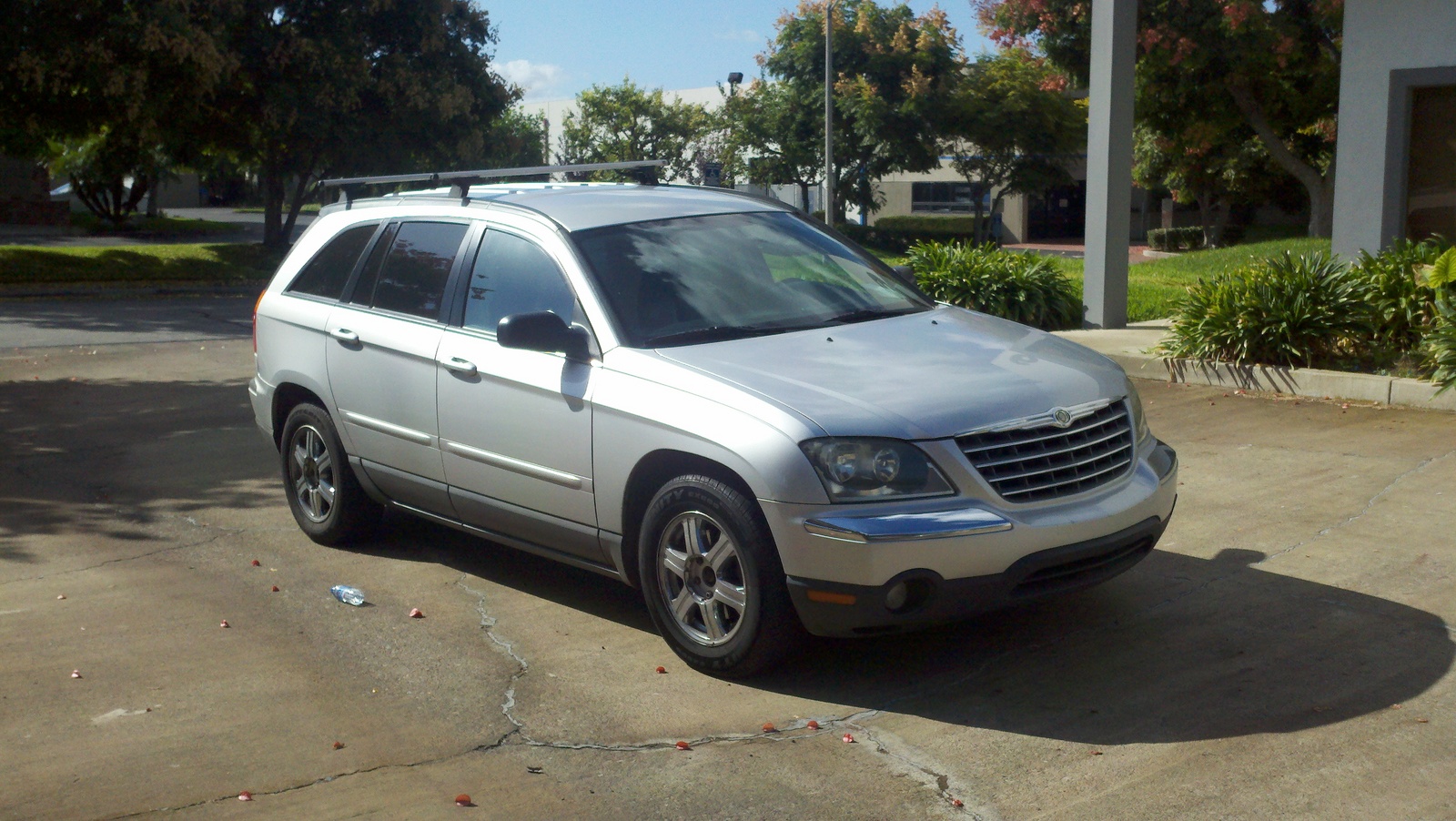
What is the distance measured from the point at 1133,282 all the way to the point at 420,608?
55.6 ft

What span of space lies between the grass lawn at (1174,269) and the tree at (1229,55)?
2772mm

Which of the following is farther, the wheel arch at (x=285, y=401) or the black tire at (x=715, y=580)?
the wheel arch at (x=285, y=401)

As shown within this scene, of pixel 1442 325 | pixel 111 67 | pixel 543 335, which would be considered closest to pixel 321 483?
pixel 543 335

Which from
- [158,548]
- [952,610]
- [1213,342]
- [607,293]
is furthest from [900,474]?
[1213,342]

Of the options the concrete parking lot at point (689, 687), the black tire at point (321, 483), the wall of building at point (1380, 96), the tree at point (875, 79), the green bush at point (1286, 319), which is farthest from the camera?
the tree at point (875, 79)

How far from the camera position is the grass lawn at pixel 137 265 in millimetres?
25438

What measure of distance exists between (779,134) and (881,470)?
1519 inches

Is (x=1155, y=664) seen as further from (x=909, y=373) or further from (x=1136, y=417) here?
(x=909, y=373)

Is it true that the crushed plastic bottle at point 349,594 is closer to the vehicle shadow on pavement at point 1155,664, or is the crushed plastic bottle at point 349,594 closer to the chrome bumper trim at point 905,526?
the vehicle shadow on pavement at point 1155,664

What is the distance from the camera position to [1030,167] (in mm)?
42375

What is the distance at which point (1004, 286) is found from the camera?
14859 mm

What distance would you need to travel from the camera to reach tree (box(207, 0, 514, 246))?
25812mm

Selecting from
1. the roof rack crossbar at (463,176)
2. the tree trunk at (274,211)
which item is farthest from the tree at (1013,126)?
the roof rack crossbar at (463,176)

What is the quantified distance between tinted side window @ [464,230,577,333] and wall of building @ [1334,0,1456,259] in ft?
35.9
